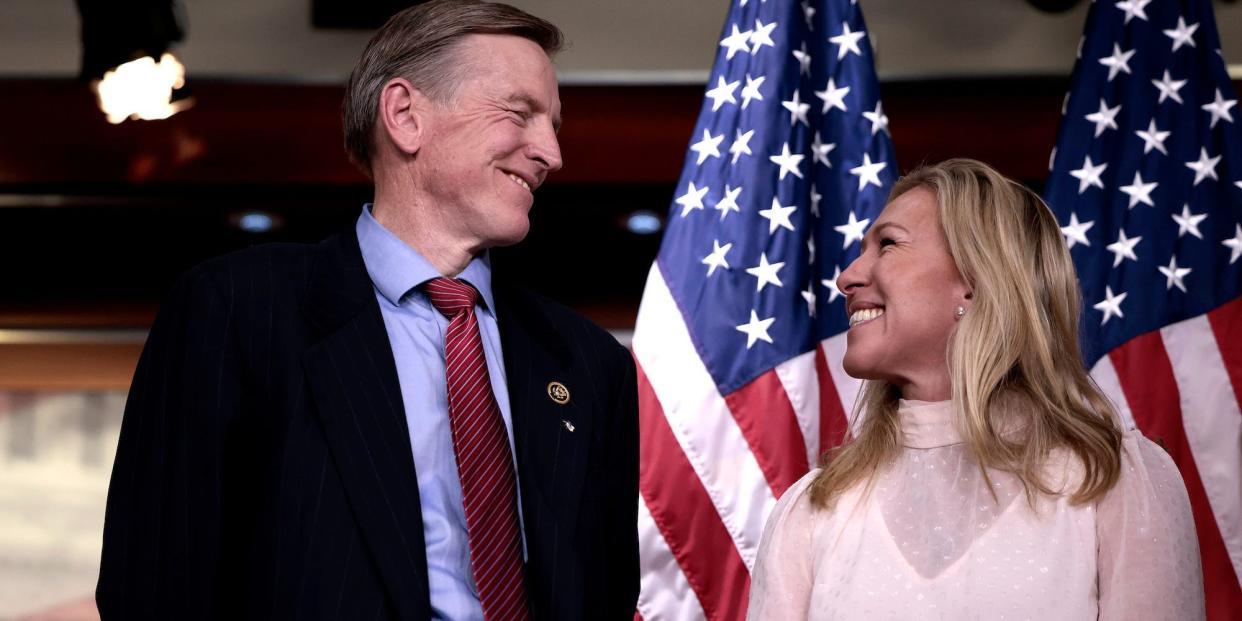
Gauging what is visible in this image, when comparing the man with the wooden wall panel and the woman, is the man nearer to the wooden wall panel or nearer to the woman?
the woman

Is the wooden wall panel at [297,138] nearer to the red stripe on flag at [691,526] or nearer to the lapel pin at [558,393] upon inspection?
the red stripe on flag at [691,526]

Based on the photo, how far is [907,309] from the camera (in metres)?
2.01

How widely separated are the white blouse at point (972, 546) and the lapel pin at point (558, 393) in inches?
15.0

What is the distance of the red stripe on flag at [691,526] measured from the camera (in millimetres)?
2639

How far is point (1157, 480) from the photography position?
72.0 inches

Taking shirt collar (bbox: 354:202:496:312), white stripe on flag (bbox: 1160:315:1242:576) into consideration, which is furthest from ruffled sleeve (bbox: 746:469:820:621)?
white stripe on flag (bbox: 1160:315:1242:576)

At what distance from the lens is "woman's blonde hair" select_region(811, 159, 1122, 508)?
1908 mm

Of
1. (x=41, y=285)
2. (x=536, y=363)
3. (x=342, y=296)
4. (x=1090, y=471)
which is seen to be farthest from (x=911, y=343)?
(x=41, y=285)

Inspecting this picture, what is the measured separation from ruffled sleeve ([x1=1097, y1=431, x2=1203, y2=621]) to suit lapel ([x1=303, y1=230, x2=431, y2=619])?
33.9 inches

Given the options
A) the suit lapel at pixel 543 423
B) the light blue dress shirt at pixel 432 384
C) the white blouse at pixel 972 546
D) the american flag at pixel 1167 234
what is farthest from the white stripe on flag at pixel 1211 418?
the light blue dress shirt at pixel 432 384

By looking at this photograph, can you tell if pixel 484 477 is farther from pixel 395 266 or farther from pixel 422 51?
pixel 422 51

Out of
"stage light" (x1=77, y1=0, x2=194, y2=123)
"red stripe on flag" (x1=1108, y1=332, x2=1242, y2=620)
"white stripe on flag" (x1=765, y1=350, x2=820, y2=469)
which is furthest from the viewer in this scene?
"stage light" (x1=77, y1=0, x2=194, y2=123)

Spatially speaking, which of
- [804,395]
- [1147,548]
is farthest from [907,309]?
[804,395]

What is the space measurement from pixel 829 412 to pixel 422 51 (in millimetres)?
1168
